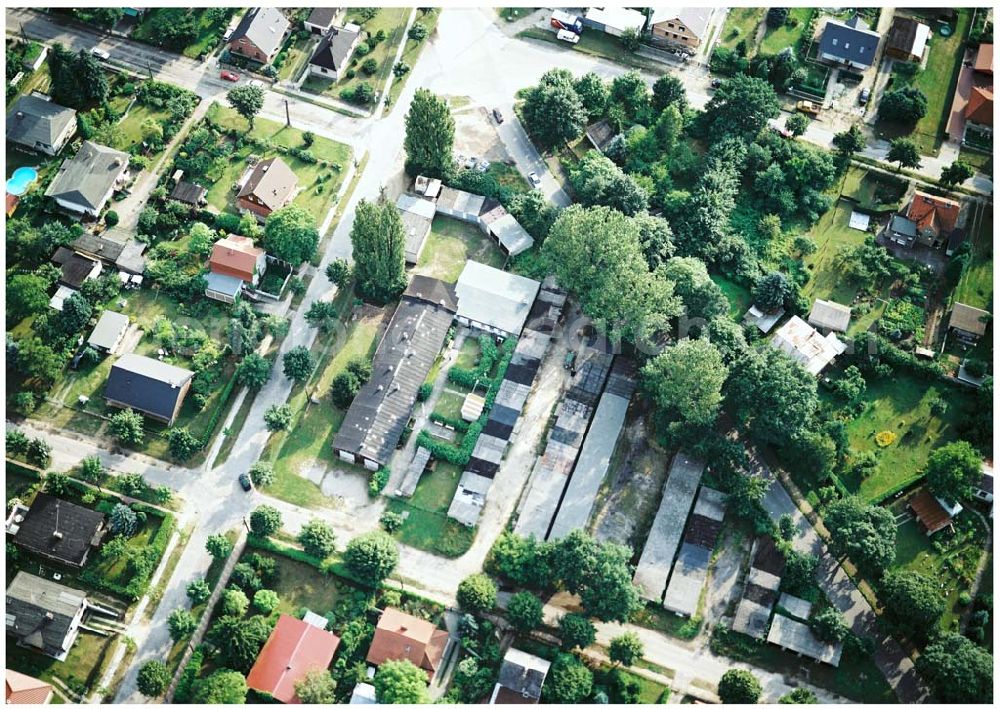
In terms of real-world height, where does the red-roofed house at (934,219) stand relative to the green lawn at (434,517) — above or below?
above

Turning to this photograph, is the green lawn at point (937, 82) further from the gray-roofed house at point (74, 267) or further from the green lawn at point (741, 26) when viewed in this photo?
the gray-roofed house at point (74, 267)

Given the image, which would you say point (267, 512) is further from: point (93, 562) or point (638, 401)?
point (638, 401)

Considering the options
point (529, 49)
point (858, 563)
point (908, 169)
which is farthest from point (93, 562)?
point (908, 169)

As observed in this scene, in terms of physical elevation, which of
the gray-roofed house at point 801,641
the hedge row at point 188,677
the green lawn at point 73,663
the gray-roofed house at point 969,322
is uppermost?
the gray-roofed house at point 969,322

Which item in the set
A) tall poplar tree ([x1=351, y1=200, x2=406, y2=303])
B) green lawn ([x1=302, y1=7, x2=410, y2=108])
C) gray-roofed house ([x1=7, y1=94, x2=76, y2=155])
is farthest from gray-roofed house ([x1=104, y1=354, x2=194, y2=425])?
green lawn ([x1=302, y1=7, x2=410, y2=108])

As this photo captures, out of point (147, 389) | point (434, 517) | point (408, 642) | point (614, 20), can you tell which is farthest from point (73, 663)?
point (614, 20)

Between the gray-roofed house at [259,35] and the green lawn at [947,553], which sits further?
the gray-roofed house at [259,35]

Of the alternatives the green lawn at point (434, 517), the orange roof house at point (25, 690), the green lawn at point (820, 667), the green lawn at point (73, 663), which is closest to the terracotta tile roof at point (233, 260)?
the green lawn at point (434, 517)
